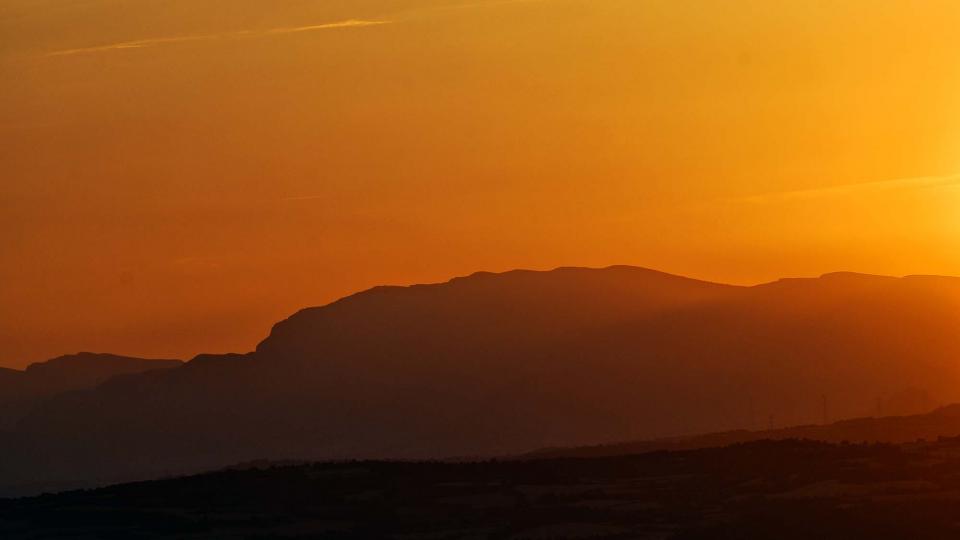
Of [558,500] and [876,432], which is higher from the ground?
[876,432]

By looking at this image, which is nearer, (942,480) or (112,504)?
(942,480)

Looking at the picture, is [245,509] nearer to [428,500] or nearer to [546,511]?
[428,500]

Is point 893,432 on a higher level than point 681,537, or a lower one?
higher

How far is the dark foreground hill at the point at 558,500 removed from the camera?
6662 cm

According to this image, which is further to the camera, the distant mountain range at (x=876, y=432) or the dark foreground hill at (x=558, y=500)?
the distant mountain range at (x=876, y=432)

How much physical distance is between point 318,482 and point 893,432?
4250 centimetres

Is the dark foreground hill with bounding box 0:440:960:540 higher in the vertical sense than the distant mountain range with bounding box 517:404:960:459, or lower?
lower

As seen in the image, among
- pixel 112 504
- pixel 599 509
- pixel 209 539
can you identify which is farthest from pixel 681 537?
pixel 112 504

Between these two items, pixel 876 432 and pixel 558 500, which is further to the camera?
pixel 876 432

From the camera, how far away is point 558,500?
7425 centimetres

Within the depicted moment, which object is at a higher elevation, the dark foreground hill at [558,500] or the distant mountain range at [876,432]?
the distant mountain range at [876,432]

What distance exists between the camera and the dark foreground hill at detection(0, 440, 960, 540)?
66.6m

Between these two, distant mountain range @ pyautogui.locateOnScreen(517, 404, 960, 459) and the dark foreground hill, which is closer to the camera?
the dark foreground hill

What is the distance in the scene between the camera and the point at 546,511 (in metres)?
71.6
